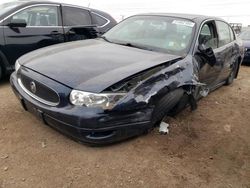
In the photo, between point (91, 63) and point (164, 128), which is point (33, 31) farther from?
point (164, 128)

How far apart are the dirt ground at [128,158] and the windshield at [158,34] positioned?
1.07 m

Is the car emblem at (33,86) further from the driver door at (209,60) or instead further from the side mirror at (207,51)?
the side mirror at (207,51)

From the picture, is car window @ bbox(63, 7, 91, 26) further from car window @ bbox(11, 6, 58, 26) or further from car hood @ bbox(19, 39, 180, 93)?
car hood @ bbox(19, 39, 180, 93)

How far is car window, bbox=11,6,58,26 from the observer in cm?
566

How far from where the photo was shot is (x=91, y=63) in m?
3.55

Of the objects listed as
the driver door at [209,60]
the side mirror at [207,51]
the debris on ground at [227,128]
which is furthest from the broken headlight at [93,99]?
the debris on ground at [227,128]

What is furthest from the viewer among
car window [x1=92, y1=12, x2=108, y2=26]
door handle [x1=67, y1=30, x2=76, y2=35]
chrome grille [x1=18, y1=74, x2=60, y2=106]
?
car window [x1=92, y1=12, x2=108, y2=26]

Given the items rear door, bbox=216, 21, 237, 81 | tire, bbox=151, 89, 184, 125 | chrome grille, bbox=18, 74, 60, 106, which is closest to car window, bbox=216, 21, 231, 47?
rear door, bbox=216, 21, 237, 81

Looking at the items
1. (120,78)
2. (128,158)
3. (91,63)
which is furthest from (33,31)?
(128,158)

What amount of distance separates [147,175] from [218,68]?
2839 mm

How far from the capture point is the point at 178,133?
157 inches

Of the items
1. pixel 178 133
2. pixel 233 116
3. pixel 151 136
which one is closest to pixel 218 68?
pixel 233 116

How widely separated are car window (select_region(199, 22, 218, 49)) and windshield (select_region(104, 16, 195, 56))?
24cm

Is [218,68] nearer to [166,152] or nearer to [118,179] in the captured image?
[166,152]
